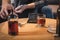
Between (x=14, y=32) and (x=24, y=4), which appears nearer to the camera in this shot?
(x=14, y=32)

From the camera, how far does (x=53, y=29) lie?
1.41m

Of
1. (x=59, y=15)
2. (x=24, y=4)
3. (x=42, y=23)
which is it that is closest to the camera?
(x=59, y=15)

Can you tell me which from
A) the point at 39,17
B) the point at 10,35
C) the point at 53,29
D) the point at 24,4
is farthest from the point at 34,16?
the point at 24,4

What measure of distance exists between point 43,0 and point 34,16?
3.31 feet

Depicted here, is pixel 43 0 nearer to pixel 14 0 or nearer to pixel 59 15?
pixel 14 0

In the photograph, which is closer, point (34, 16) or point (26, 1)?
point (34, 16)

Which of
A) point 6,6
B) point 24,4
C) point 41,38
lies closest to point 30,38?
point 41,38

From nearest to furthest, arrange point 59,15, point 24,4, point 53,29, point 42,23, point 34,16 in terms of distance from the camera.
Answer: point 59,15, point 53,29, point 42,23, point 34,16, point 24,4

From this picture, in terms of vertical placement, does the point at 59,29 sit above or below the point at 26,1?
below

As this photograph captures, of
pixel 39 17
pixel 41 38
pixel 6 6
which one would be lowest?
pixel 41 38

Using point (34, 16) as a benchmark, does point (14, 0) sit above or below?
above

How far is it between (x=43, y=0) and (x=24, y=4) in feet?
1.12

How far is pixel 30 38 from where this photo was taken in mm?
1234

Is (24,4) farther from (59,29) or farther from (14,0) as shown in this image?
(59,29)
